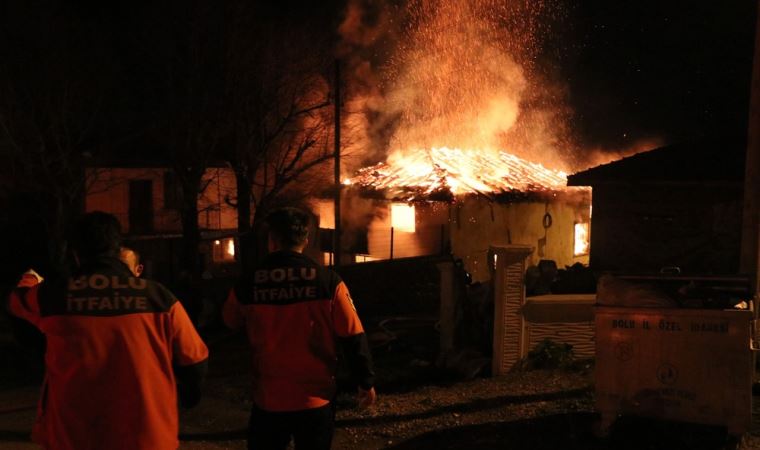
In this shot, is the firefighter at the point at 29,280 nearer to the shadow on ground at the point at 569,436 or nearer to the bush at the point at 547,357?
the shadow on ground at the point at 569,436

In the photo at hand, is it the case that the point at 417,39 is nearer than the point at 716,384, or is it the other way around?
the point at 716,384

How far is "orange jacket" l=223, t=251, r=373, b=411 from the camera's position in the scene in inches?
141

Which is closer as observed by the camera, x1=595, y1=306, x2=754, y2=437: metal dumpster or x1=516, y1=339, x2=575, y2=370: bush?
x1=595, y1=306, x2=754, y2=437: metal dumpster

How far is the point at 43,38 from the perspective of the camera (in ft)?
57.2

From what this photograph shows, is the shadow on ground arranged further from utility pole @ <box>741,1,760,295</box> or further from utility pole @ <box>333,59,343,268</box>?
utility pole @ <box>333,59,343,268</box>

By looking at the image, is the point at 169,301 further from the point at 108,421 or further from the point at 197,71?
the point at 197,71

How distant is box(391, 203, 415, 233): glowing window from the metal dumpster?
14.5m

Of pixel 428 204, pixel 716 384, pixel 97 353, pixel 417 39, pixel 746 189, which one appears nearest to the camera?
pixel 97 353

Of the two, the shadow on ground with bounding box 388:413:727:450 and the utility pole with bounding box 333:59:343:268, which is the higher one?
the utility pole with bounding box 333:59:343:268

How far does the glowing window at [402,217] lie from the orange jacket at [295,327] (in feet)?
52.2

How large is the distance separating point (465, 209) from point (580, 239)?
499 centimetres

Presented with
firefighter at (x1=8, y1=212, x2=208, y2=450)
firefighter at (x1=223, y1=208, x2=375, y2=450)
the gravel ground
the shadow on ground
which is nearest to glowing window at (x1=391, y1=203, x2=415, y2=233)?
the gravel ground

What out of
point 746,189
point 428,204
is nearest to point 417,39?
point 428,204

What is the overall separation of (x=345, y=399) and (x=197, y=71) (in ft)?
39.2
